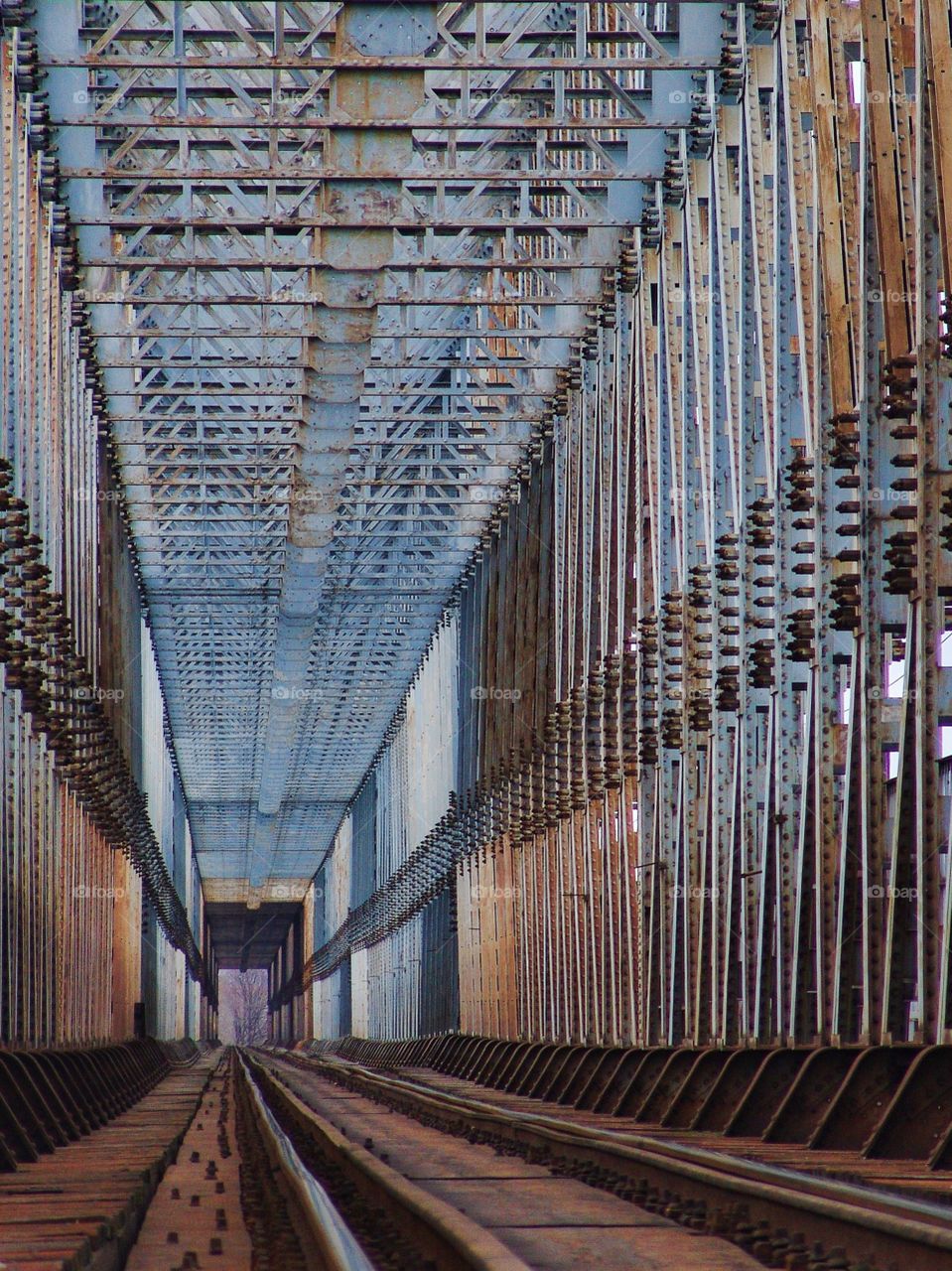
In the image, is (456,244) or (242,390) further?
(242,390)

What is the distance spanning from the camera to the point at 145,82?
26750 millimetres

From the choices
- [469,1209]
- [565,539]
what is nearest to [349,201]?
[565,539]

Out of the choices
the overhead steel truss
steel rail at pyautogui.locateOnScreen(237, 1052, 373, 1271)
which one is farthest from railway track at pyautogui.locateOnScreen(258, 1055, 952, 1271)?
the overhead steel truss

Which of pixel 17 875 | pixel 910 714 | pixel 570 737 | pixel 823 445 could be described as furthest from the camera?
pixel 570 737

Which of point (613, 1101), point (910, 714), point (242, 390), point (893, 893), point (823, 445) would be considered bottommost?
point (613, 1101)

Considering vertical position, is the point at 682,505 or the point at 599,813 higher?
the point at 682,505

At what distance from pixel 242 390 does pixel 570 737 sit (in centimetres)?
853

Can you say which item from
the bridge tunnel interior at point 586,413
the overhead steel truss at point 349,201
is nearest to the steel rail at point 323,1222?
the bridge tunnel interior at point 586,413

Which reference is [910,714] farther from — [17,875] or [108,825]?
[108,825]

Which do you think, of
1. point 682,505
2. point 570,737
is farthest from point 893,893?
point 570,737

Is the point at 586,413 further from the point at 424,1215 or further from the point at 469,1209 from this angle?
the point at 424,1215

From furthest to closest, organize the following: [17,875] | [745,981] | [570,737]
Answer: [570,737] → [17,875] → [745,981]

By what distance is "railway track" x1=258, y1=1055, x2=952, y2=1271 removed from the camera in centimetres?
740

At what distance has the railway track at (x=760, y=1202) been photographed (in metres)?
A: 7.40
